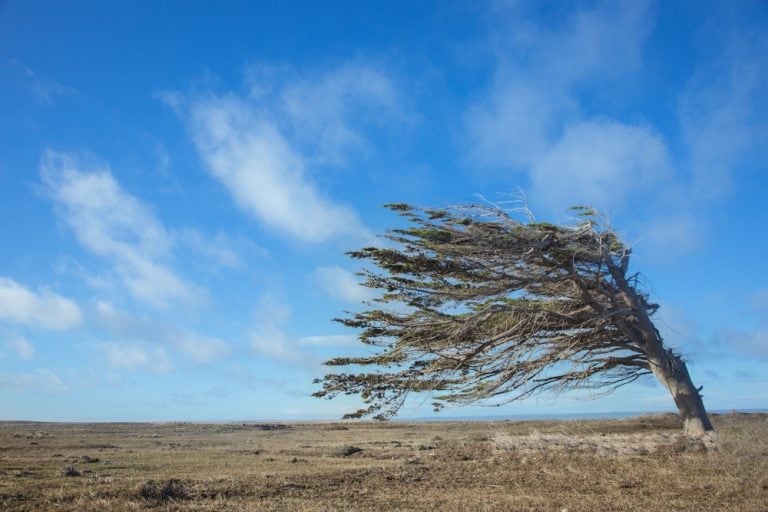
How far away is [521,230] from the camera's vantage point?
15953 mm

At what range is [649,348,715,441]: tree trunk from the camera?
16.1m

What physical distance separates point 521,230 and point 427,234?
8.88 feet

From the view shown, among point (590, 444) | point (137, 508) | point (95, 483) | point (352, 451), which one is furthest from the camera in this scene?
point (352, 451)

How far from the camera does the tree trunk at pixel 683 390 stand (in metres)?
16.1

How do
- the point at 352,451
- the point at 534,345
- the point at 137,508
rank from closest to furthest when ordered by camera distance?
the point at 137,508 < the point at 534,345 < the point at 352,451

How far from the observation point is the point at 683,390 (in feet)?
54.9

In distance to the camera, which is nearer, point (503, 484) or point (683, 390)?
point (503, 484)

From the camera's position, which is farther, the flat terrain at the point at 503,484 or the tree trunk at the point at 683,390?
the tree trunk at the point at 683,390

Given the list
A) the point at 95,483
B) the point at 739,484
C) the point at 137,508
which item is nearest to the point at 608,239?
the point at 739,484

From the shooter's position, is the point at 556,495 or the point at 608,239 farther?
the point at 608,239

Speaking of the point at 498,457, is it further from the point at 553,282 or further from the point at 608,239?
the point at 608,239

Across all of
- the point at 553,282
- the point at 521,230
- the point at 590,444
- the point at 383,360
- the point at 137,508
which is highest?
the point at 521,230

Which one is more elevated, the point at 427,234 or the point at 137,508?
the point at 427,234

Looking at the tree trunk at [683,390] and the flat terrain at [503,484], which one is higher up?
the tree trunk at [683,390]
